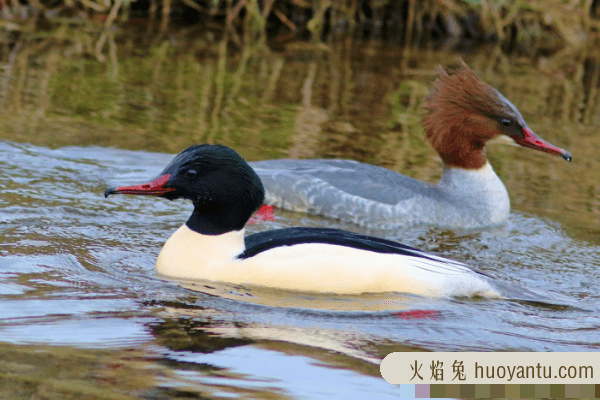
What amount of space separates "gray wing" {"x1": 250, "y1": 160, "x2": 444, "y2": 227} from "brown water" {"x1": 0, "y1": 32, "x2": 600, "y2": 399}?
0.18 metres

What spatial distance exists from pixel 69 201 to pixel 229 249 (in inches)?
81.1

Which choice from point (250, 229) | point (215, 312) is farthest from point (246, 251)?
point (250, 229)

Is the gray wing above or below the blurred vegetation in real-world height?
below

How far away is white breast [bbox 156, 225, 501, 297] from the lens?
483 centimetres

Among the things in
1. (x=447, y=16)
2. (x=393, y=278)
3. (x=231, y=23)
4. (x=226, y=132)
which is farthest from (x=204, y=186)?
(x=447, y=16)

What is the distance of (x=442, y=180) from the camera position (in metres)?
7.65

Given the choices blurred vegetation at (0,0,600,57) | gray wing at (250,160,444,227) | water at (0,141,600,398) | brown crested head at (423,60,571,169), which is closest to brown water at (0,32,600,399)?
water at (0,141,600,398)

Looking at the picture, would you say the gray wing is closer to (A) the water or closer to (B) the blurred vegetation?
(A) the water

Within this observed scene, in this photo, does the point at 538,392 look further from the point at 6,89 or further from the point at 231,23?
the point at 231,23

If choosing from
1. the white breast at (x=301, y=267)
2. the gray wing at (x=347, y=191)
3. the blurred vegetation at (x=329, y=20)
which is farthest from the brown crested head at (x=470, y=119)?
the blurred vegetation at (x=329, y=20)

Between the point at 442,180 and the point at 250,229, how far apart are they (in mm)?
1990

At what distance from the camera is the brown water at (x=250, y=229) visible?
12.5ft

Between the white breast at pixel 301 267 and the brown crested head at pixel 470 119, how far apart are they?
2722 millimetres

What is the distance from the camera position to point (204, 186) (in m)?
4.83
